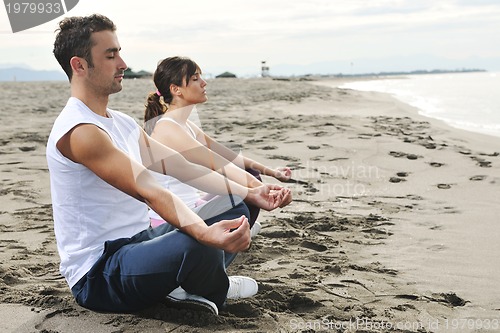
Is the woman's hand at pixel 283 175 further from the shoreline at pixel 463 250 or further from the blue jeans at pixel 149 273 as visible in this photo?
the blue jeans at pixel 149 273

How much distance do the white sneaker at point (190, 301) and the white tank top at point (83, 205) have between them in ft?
1.05

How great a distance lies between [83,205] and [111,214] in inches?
4.8

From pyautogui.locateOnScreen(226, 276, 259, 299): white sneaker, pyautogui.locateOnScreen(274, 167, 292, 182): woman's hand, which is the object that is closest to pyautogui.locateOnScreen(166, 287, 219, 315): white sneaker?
pyautogui.locateOnScreen(226, 276, 259, 299): white sneaker

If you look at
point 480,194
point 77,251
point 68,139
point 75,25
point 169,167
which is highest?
point 75,25

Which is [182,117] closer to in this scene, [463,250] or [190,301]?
[190,301]

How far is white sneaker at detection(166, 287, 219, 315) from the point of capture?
7.97 ft

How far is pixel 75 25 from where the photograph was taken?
230 centimetres

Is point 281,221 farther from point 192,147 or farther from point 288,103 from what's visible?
point 288,103

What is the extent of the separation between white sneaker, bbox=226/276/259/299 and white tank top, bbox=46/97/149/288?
58cm

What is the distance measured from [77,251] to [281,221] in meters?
2.14

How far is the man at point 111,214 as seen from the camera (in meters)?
2.17

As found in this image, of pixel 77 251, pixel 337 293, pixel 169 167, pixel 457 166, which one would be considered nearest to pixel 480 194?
pixel 457 166

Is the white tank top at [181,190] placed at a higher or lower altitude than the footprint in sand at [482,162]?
higher

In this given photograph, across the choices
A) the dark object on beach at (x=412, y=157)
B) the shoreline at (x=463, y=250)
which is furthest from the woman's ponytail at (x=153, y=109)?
the dark object on beach at (x=412, y=157)
